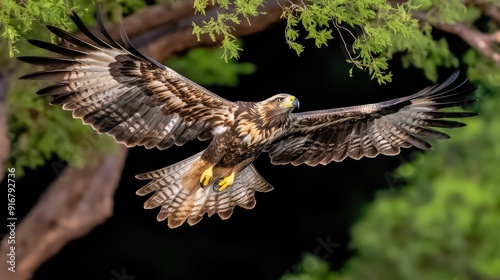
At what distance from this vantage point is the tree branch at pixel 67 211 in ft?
33.8

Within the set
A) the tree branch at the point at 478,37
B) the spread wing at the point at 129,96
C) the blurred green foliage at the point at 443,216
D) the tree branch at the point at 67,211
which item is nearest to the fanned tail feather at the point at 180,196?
the spread wing at the point at 129,96

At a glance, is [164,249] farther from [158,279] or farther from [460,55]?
[460,55]

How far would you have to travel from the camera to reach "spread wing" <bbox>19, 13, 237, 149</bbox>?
705cm

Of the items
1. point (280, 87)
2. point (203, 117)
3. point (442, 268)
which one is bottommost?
point (442, 268)

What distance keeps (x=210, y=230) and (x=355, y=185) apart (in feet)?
4.89

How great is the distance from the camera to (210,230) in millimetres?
13039

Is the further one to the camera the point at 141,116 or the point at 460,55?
the point at 460,55

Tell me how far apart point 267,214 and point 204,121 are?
5.74 meters

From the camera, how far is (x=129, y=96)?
287 inches

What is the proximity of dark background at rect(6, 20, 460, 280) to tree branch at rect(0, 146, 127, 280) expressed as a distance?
1614 millimetres

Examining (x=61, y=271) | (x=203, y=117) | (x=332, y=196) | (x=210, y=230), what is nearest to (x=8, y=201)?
(x=61, y=271)

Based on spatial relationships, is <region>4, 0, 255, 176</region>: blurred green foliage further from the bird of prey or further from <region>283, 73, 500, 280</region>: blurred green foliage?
<region>283, 73, 500, 280</region>: blurred green foliage

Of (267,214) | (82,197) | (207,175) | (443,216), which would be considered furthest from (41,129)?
(443,216)

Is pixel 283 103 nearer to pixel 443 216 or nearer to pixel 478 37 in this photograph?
pixel 478 37
